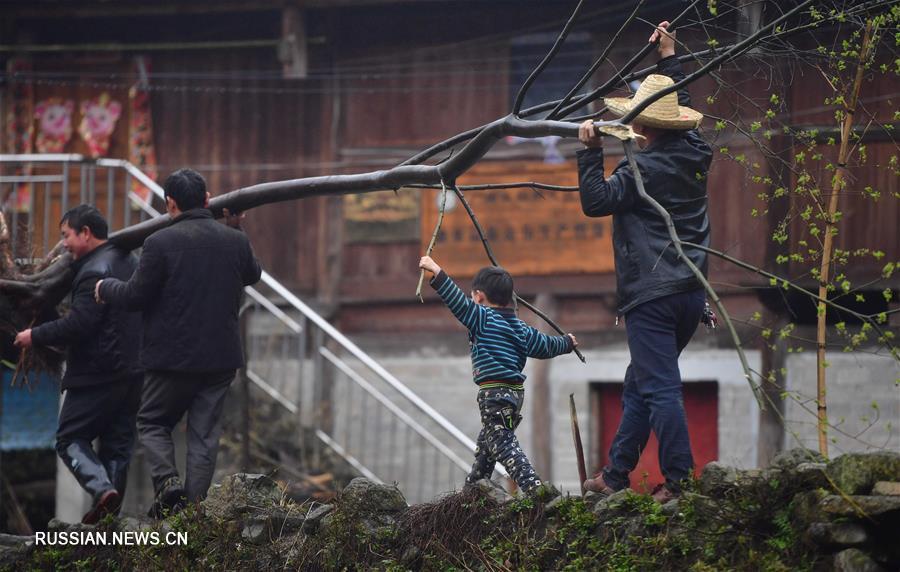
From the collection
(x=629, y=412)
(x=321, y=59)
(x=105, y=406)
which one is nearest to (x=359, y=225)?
(x=321, y=59)

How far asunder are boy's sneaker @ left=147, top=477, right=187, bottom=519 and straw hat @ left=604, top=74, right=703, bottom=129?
9.08 feet

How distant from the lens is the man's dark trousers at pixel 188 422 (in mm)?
6953

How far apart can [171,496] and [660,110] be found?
2982 millimetres

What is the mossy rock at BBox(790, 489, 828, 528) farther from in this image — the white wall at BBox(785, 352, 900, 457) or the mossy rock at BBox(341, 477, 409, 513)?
the white wall at BBox(785, 352, 900, 457)

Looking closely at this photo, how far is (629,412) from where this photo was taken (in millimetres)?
6418

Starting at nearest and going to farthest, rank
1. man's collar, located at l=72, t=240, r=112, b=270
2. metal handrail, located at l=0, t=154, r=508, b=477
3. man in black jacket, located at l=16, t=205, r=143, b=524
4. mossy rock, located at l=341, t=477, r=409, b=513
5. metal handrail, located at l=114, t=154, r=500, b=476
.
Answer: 1. mossy rock, located at l=341, t=477, r=409, b=513
2. man in black jacket, located at l=16, t=205, r=143, b=524
3. man's collar, located at l=72, t=240, r=112, b=270
4. metal handrail, located at l=0, t=154, r=508, b=477
5. metal handrail, located at l=114, t=154, r=500, b=476

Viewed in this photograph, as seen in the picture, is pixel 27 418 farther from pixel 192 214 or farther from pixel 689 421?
pixel 192 214

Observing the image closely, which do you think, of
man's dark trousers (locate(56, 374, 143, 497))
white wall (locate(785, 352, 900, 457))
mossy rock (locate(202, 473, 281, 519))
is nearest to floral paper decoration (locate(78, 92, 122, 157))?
man's dark trousers (locate(56, 374, 143, 497))

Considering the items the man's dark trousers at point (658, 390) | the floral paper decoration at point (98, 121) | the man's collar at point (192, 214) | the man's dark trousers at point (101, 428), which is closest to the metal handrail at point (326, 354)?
the man's dark trousers at point (101, 428)

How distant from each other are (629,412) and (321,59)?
8059 mm

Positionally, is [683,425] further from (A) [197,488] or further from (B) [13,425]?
(B) [13,425]

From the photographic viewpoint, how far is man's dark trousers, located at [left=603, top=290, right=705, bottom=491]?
20.0 feet

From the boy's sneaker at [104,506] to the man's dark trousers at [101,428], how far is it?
0.08m

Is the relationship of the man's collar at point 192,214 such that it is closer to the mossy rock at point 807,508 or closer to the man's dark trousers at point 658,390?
the man's dark trousers at point 658,390
